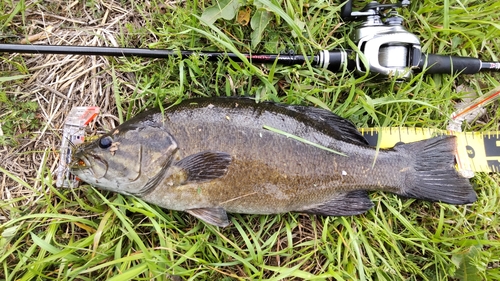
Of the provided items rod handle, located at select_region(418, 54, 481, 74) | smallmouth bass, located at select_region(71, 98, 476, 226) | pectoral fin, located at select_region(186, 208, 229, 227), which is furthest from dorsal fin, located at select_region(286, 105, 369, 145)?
pectoral fin, located at select_region(186, 208, 229, 227)

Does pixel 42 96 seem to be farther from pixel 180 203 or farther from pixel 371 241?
pixel 371 241

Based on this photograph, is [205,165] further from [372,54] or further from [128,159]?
[372,54]

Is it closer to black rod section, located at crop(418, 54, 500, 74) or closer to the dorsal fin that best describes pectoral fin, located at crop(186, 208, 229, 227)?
the dorsal fin

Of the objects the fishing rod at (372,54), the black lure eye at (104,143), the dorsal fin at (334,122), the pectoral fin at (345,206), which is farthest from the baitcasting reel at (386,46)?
the black lure eye at (104,143)

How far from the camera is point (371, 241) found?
11.0 feet

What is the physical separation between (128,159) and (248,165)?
1.00 meters

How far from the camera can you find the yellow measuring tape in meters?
3.40

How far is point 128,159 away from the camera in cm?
280

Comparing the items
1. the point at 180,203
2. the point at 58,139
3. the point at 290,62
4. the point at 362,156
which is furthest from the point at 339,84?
the point at 58,139

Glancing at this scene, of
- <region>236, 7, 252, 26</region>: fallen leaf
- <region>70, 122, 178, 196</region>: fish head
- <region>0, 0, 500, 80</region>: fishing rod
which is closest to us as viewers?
<region>70, 122, 178, 196</region>: fish head

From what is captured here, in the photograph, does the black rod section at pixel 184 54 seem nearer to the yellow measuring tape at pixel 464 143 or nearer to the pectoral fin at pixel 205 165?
the yellow measuring tape at pixel 464 143

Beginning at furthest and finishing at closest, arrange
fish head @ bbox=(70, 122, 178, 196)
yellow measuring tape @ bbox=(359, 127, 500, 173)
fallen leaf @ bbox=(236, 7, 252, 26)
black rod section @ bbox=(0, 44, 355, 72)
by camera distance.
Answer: yellow measuring tape @ bbox=(359, 127, 500, 173) < fallen leaf @ bbox=(236, 7, 252, 26) < black rod section @ bbox=(0, 44, 355, 72) < fish head @ bbox=(70, 122, 178, 196)

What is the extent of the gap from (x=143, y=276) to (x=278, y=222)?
53.7 inches

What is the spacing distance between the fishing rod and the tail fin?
Result: 69 centimetres
